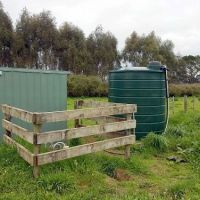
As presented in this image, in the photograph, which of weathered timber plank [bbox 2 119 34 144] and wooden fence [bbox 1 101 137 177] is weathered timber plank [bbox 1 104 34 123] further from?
weathered timber plank [bbox 2 119 34 144]

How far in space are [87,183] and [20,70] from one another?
335 cm

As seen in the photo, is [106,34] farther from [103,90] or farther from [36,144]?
[36,144]

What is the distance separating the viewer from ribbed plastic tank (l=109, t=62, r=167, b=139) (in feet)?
29.4

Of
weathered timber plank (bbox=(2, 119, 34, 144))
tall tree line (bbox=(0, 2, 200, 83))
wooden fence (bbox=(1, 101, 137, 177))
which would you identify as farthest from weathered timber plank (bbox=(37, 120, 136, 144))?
tall tree line (bbox=(0, 2, 200, 83))

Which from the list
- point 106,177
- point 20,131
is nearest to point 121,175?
point 106,177

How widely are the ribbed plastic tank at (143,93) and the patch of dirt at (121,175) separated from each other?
3.05 metres

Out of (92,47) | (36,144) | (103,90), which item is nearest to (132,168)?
(36,144)

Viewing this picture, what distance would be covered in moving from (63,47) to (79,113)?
2928 centimetres

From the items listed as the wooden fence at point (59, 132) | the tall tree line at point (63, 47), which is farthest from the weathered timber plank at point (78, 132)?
the tall tree line at point (63, 47)

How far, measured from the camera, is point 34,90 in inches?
307

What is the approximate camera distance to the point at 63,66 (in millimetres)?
35562

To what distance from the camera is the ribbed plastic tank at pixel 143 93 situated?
897 centimetres

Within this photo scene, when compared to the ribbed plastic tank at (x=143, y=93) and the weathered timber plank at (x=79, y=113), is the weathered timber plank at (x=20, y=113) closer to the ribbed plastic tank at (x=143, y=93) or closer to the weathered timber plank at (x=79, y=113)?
the weathered timber plank at (x=79, y=113)

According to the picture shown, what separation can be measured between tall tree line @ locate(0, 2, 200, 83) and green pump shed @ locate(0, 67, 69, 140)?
24.5 metres
